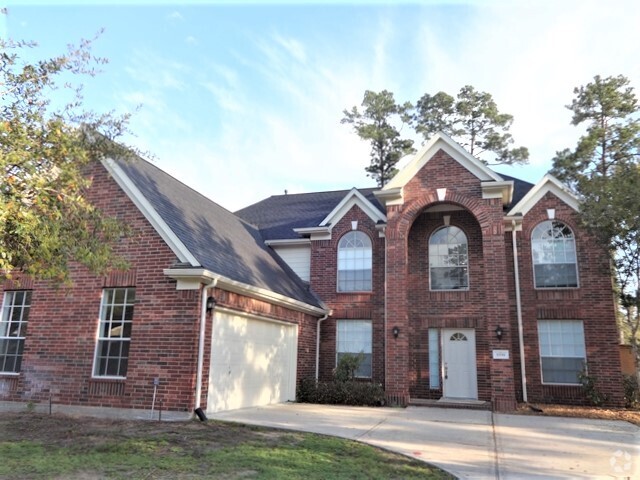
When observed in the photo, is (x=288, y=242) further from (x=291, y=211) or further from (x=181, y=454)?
(x=181, y=454)

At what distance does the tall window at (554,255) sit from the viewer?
15.5 m

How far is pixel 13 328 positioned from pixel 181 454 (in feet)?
24.1

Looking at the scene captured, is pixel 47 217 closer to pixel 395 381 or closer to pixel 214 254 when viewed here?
pixel 214 254

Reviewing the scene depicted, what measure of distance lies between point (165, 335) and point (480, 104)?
25.8m

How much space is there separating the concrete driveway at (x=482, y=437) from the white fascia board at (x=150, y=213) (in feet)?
11.7

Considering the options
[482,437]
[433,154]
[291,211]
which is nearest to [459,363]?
[482,437]

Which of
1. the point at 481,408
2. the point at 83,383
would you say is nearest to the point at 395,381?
the point at 481,408

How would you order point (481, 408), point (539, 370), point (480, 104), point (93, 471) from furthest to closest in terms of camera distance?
point (480, 104) → point (539, 370) → point (481, 408) → point (93, 471)

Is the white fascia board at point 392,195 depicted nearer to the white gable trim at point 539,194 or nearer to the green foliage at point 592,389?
the white gable trim at point 539,194

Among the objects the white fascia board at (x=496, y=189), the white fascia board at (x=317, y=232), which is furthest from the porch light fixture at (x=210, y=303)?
the white fascia board at (x=496, y=189)

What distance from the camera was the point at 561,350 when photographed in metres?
15.1

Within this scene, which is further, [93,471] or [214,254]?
[214,254]

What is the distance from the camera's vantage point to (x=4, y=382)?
11.2m

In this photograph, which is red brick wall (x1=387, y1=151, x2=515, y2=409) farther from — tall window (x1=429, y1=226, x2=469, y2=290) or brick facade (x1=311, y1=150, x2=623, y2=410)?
tall window (x1=429, y1=226, x2=469, y2=290)
